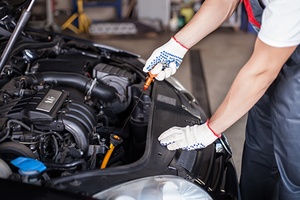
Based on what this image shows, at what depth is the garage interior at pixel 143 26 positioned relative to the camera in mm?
4473

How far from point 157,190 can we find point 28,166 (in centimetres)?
40

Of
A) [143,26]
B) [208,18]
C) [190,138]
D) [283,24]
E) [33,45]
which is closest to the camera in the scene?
[283,24]

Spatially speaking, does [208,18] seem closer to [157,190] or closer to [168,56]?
[168,56]

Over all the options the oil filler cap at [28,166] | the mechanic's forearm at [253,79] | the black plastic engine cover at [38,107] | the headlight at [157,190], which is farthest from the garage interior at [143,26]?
the oil filler cap at [28,166]

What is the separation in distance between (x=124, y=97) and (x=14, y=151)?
668 millimetres

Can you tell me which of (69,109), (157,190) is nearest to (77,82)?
(69,109)

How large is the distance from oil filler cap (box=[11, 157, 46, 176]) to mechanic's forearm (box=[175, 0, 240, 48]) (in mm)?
807

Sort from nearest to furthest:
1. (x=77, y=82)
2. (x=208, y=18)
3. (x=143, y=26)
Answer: (x=208, y=18) < (x=77, y=82) < (x=143, y=26)

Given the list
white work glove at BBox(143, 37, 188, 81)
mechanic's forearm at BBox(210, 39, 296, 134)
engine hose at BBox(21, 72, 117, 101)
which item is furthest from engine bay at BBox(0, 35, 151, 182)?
mechanic's forearm at BBox(210, 39, 296, 134)

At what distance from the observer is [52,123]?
1599 millimetres

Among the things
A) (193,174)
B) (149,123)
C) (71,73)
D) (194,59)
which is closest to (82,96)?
(71,73)

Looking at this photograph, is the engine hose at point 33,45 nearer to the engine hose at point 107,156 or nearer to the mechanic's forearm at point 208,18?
the engine hose at point 107,156

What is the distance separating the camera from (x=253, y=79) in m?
1.40

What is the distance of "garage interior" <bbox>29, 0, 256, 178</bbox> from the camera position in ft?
14.7
